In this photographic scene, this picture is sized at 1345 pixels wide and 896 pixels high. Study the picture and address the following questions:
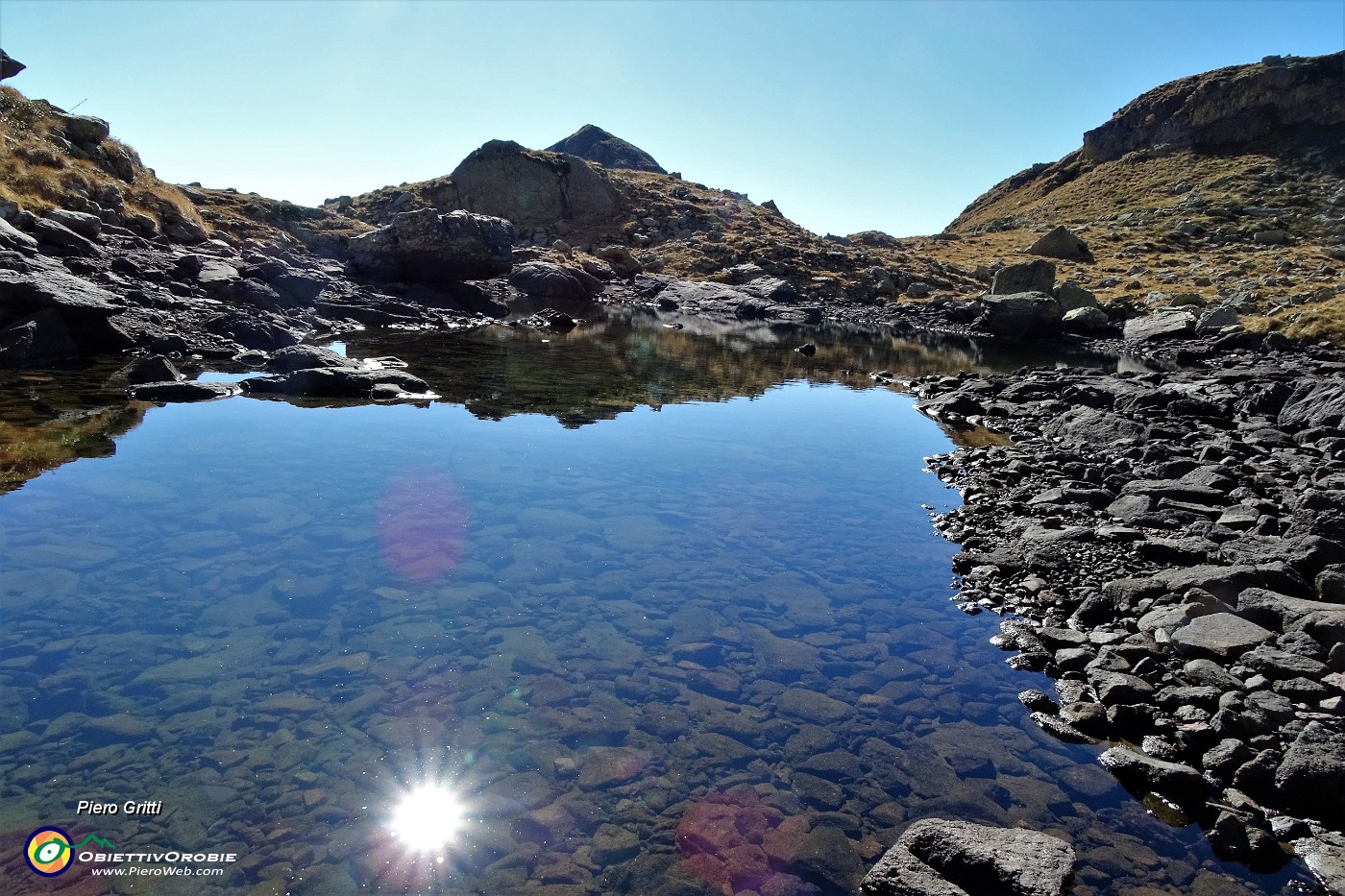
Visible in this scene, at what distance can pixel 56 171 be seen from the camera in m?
39.5

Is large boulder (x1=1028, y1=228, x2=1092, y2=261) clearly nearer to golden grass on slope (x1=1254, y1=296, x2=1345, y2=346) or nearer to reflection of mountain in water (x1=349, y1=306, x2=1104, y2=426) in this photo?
reflection of mountain in water (x1=349, y1=306, x2=1104, y2=426)

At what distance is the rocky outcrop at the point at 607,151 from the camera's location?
185 meters

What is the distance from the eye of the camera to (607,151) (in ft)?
613

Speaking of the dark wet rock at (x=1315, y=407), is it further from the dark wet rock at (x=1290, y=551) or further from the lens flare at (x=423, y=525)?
the lens flare at (x=423, y=525)

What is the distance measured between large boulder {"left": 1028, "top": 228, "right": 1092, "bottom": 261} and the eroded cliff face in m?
57.6

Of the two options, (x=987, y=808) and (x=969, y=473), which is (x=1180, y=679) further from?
(x=969, y=473)

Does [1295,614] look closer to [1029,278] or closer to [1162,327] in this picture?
[1162,327]

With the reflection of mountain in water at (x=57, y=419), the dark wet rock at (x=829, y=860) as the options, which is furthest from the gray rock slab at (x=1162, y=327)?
the reflection of mountain in water at (x=57, y=419)

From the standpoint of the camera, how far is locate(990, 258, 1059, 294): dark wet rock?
2613 inches

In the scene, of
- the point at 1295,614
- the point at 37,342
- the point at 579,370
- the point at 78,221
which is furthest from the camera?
the point at 579,370

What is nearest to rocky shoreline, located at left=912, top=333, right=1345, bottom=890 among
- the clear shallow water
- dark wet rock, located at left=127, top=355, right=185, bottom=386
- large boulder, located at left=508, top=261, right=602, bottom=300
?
the clear shallow water

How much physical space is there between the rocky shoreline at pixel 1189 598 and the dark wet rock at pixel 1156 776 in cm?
2

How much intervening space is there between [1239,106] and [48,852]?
16949 centimetres

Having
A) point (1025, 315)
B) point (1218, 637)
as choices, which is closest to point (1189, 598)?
point (1218, 637)
